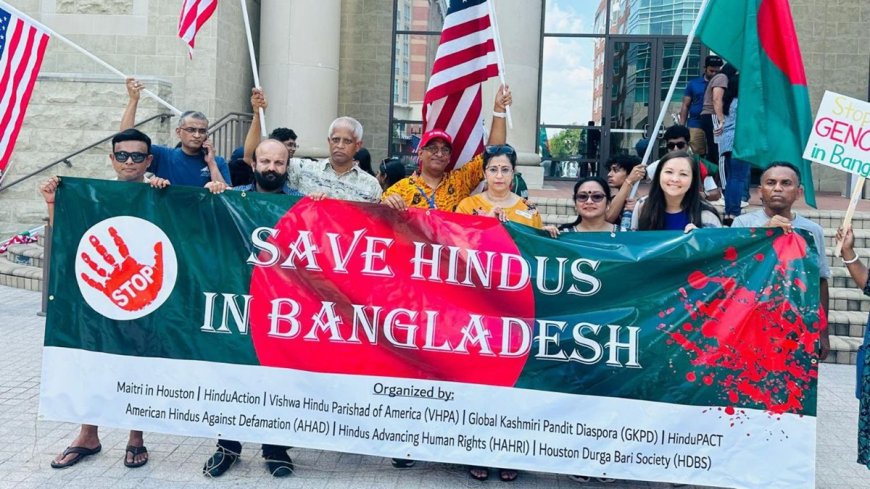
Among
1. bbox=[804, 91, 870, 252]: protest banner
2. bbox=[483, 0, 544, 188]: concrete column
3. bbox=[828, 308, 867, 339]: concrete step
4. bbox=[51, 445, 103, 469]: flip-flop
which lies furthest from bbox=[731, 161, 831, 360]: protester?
bbox=[483, 0, 544, 188]: concrete column

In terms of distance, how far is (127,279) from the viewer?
5.30 meters

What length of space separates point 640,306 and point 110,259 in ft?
10.1

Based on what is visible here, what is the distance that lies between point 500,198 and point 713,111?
23.6 ft

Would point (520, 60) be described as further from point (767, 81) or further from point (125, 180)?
point (125, 180)

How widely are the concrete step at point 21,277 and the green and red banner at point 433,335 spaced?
701 centimetres

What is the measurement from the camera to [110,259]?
17.4 feet

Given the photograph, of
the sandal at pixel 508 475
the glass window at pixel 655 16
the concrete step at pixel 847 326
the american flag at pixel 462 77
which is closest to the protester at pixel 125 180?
the sandal at pixel 508 475

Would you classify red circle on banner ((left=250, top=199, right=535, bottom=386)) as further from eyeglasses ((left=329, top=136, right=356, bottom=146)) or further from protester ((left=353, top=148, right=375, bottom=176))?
protester ((left=353, top=148, right=375, bottom=176))

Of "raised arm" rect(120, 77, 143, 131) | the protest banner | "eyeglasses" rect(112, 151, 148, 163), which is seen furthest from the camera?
"raised arm" rect(120, 77, 143, 131)

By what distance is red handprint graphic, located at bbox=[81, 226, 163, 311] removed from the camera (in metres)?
5.28

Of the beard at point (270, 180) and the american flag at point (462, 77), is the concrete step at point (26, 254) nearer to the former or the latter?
the american flag at point (462, 77)

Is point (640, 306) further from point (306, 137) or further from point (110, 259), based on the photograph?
point (306, 137)

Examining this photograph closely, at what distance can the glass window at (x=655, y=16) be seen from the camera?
722 inches

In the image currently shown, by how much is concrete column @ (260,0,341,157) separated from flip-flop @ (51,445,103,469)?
30.2 feet
